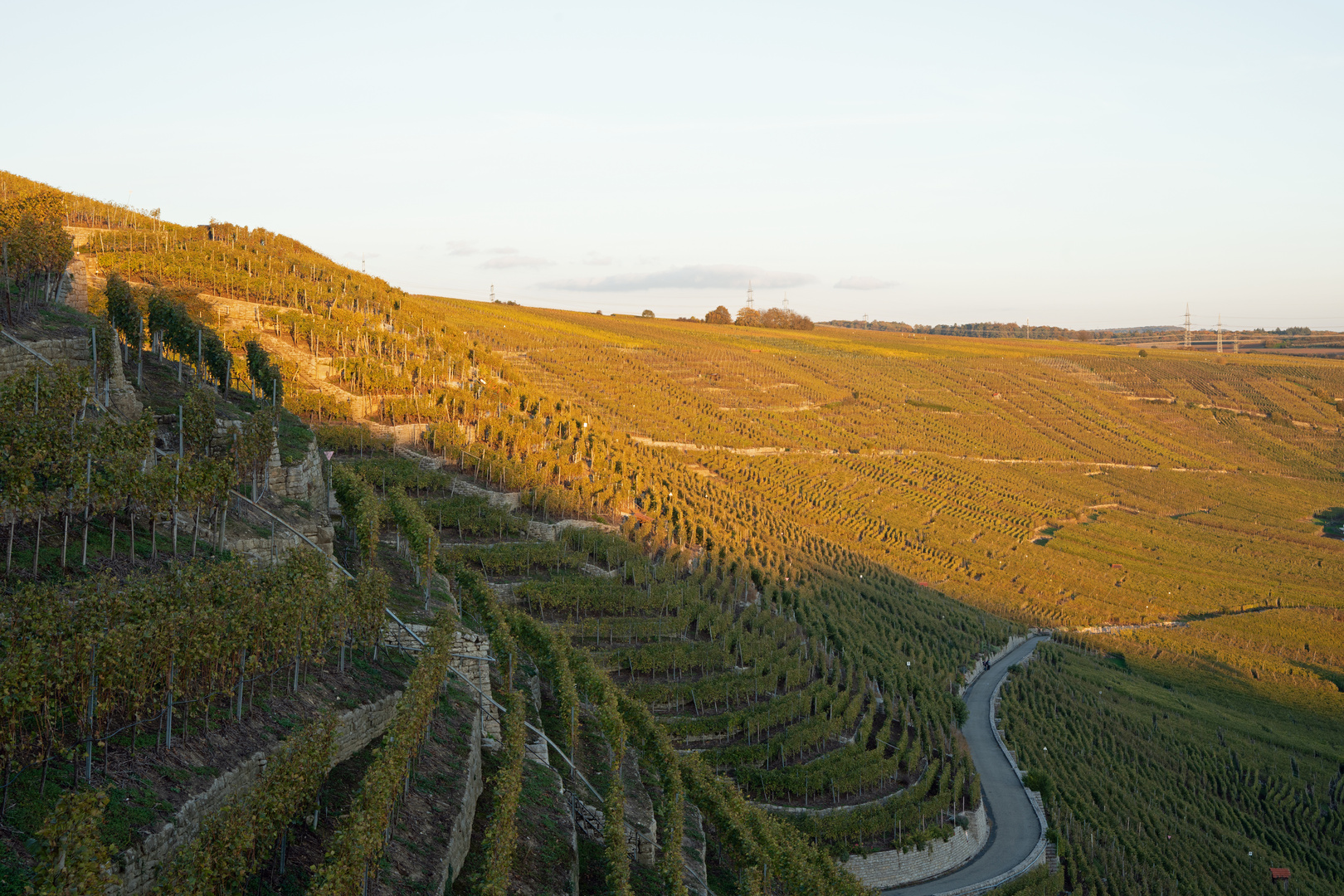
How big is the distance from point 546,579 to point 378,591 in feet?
67.6

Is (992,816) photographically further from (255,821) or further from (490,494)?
Answer: (255,821)

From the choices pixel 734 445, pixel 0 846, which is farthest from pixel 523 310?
pixel 0 846

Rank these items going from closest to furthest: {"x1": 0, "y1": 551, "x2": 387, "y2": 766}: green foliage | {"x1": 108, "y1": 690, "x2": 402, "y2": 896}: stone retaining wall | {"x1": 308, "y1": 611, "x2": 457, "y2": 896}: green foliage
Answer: {"x1": 108, "y1": 690, "x2": 402, "y2": 896}: stone retaining wall < {"x1": 0, "y1": 551, "x2": 387, "y2": 766}: green foliage < {"x1": 308, "y1": 611, "x2": 457, "y2": 896}: green foliage

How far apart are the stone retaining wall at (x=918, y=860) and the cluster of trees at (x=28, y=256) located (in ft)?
117

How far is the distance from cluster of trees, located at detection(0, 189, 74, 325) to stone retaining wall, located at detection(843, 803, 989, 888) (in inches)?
1399

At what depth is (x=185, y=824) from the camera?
46.4 ft

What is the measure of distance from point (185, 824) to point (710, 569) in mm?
43981

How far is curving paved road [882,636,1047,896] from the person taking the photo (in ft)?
125

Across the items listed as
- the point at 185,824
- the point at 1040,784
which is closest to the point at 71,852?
the point at 185,824

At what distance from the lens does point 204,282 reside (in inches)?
2475

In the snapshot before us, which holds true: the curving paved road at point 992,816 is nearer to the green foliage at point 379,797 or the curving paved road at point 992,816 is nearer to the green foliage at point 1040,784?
the green foliage at point 1040,784

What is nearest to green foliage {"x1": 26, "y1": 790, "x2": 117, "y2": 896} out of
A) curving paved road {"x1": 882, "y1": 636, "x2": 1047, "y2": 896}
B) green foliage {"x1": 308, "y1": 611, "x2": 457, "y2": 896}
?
green foliage {"x1": 308, "y1": 611, "x2": 457, "y2": 896}

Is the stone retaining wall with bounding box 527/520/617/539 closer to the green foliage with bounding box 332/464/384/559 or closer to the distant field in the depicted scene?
the green foliage with bounding box 332/464/384/559

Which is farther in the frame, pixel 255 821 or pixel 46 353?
pixel 46 353
